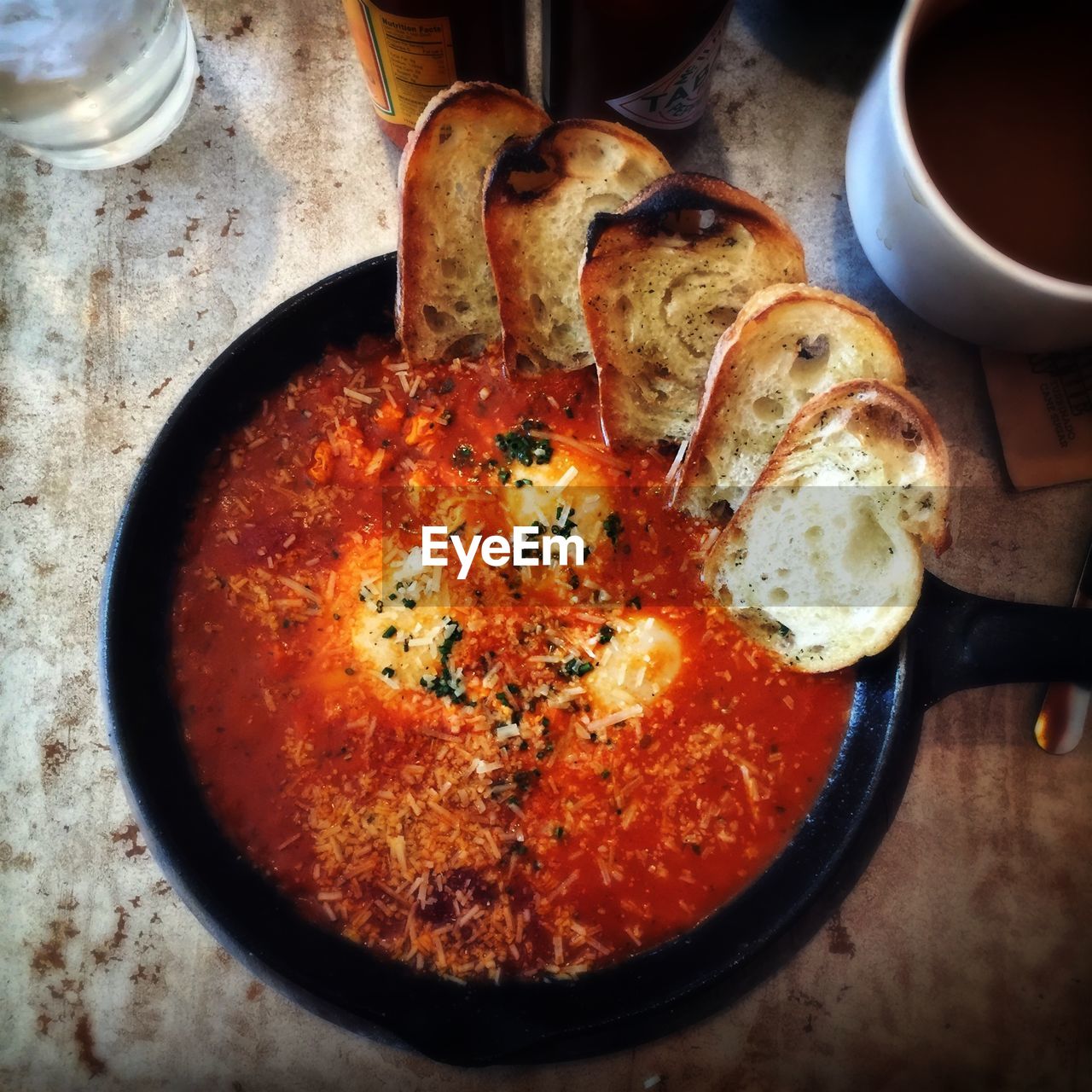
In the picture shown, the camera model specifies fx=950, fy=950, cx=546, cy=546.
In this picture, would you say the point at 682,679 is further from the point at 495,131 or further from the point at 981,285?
the point at 495,131

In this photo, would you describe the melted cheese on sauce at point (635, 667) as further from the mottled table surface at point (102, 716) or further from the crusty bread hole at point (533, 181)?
the crusty bread hole at point (533, 181)

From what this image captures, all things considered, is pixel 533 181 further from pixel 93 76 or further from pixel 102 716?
pixel 102 716

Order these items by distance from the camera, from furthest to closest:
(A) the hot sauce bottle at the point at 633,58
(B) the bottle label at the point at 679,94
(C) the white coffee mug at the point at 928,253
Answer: (B) the bottle label at the point at 679,94 → (A) the hot sauce bottle at the point at 633,58 → (C) the white coffee mug at the point at 928,253

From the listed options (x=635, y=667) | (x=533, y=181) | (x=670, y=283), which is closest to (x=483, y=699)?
(x=635, y=667)

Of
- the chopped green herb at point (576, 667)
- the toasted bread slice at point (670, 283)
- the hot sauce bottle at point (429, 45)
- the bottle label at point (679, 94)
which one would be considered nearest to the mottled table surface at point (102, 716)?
the bottle label at point (679, 94)

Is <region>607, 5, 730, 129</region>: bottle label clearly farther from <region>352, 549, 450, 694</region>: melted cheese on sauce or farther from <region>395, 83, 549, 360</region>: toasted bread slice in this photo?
<region>352, 549, 450, 694</region>: melted cheese on sauce

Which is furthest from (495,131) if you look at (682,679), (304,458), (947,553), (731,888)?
(731,888)
